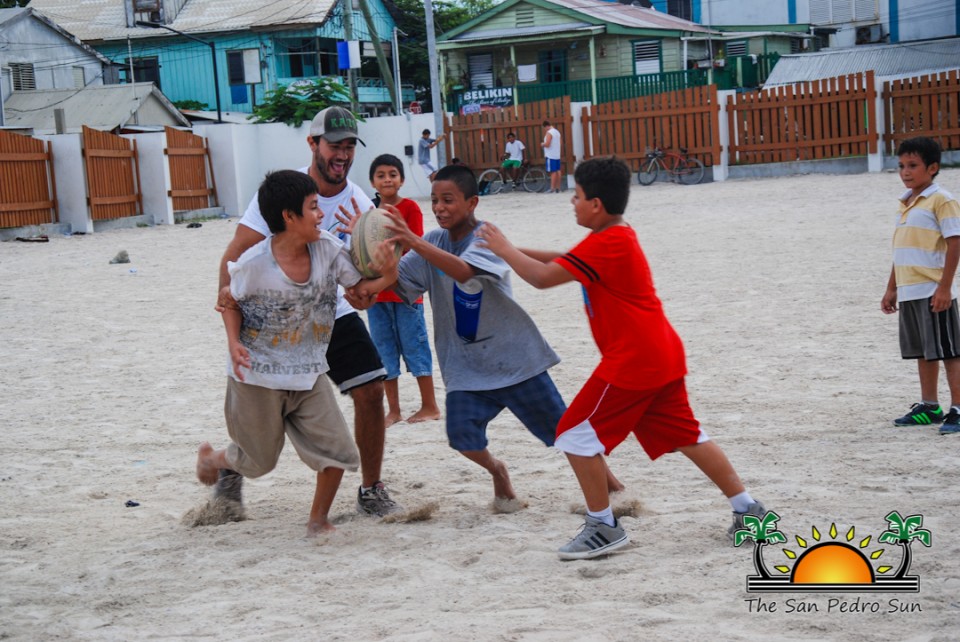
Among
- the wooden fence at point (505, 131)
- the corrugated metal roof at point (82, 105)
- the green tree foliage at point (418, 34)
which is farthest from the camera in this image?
the green tree foliage at point (418, 34)

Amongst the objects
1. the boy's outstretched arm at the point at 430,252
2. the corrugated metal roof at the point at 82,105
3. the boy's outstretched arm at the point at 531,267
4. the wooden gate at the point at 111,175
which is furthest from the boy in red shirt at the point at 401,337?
the corrugated metal roof at the point at 82,105

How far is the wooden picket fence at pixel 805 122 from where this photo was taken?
2623cm

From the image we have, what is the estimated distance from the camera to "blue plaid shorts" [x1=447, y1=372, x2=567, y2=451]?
15.8 ft

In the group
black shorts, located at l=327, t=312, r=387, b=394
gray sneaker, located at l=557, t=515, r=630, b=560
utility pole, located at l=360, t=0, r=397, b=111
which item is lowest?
gray sneaker, located at l=557, t=515, r=630, b=560

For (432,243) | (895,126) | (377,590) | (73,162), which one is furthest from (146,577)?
(895,126)

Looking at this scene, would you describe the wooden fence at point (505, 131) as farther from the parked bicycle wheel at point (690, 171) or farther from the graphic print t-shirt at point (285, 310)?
the graphic print t-shirt at point (285, 310)

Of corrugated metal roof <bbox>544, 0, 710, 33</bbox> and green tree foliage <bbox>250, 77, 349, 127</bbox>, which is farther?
corrugated metal roof <bbox>544, 0, 710, 33</bbox>

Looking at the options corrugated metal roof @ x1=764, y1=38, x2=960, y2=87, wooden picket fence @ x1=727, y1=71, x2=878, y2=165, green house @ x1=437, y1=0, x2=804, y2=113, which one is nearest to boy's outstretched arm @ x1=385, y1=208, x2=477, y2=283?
wooden picket fence @ x1=727, y1=71, x2=878, y2=165

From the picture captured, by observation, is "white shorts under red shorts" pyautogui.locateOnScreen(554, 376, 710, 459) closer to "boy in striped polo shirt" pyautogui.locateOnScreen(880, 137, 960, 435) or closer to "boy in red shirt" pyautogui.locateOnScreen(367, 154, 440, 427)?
"boy in striped polo shirt" pyautogui.locateOnScreen(880, 137, 960, 435)

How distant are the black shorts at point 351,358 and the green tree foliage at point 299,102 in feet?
83.9

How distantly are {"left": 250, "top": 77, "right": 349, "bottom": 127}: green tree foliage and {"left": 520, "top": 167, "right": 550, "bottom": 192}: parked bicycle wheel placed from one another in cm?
570

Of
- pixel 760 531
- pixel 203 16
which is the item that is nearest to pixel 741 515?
pixel 760 531

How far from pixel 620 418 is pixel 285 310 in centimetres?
148

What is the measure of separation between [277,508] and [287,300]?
4.30 feet
